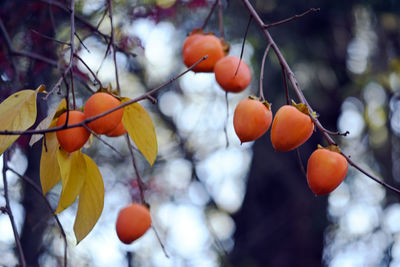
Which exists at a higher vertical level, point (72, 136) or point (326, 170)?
point (72, 136)

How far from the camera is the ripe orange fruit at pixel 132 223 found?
0.88 metres

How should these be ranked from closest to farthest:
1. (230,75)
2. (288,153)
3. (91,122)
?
(91,122) → (230,75) → (288,153)

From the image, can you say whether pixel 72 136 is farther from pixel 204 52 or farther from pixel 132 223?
pixel 204 52

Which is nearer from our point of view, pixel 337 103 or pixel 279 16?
pixel 279 16

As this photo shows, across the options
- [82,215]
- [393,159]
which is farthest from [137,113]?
[393,159]

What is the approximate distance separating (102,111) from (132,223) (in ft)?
0.89

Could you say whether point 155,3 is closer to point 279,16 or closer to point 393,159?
point 279,16

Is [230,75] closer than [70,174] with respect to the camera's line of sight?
No

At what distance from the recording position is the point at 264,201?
2.92 m

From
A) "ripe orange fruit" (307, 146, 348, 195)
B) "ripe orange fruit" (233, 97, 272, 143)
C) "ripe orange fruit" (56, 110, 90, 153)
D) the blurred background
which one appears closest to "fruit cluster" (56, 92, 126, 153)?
"ripe orange fruit" (56, 110, 90, 153)

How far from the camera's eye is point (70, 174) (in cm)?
73

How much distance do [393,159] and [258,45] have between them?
3.88ft

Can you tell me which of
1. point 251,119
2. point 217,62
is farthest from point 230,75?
point 251,119

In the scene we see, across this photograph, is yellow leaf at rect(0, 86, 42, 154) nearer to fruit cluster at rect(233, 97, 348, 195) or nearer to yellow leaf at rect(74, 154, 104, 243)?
yellow leaf at rect(74, 154, 104, 243)
